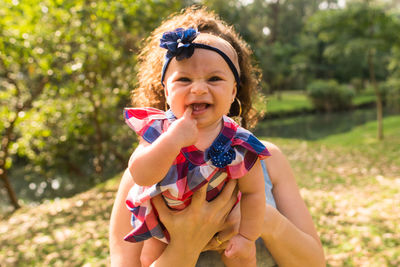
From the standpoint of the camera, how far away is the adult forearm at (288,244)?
136 cm

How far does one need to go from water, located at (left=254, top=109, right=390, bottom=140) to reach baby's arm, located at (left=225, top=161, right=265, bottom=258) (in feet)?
51.9

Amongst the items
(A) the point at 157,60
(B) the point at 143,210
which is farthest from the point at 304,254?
(A) the point at 157,60

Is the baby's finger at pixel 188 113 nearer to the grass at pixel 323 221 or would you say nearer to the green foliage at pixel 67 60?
the grass at pixel 323 221

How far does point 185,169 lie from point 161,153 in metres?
0.22

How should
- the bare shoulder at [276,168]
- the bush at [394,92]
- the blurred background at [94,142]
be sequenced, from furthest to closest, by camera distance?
Result: 1. the bush at [394,92]
2. the blurred background at [94,142]
3. the bare shoulder at [276,168]

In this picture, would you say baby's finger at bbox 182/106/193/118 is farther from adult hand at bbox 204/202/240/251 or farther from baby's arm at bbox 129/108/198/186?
adult hand at bbox 204/202/240/251

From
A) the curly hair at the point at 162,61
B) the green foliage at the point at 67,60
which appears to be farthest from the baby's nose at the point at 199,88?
the green foliage at the point at 67,60

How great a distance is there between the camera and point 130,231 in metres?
1.39

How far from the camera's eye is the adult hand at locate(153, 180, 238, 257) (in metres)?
1.23

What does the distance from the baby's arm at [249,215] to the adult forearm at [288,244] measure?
0.29 ft

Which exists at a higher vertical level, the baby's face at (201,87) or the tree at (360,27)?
the tree at (360,27)

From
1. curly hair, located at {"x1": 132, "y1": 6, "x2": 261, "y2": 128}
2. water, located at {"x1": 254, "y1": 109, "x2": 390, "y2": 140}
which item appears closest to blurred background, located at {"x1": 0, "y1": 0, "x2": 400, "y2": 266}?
curly hair, located at {"x1": 132, "y1": 6, "x2": 261, "y2": 128}

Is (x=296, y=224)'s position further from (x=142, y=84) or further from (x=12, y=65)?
(x=12, y=65)

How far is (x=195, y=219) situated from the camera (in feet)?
4.03
